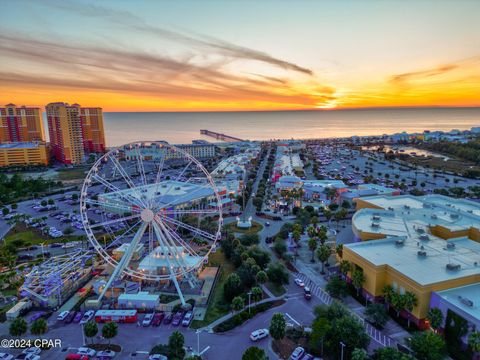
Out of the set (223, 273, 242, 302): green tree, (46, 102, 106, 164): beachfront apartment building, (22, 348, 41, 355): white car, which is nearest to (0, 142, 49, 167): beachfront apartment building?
(46, 102, 106, 164): beachfront apartment building

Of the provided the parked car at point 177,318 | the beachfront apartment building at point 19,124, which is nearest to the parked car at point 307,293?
the parked car at point 177,318

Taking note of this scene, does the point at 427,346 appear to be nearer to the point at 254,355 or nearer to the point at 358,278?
the point at 358,278

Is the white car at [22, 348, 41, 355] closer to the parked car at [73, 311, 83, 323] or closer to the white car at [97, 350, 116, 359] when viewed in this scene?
the parked car at [73, 311, 83, 323]

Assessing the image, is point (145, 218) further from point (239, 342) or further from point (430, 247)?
point (430, 247)

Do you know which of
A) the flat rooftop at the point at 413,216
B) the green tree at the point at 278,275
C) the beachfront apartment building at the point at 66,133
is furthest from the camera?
the beachfront apartment building at the point at 66,133

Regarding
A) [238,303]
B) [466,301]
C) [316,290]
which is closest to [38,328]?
[238,303]

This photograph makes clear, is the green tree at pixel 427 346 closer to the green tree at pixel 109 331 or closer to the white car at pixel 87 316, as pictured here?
the green tree at pixel 109 331
